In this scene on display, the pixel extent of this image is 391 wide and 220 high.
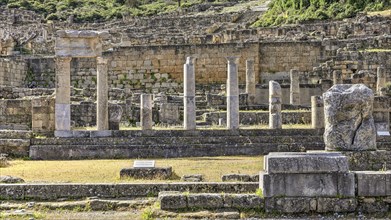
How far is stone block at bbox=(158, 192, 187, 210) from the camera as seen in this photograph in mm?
14158

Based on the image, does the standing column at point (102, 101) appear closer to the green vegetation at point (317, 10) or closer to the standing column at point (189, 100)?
the standing column at point (189, 100)

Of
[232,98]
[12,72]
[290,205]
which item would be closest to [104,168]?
[290,205]

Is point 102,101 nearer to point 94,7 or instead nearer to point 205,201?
point 205,201

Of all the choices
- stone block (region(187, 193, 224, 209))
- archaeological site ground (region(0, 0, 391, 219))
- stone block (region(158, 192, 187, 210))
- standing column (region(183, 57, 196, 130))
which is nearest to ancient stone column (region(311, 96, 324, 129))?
archaeological site ground (region(0, 0, 391, 219))

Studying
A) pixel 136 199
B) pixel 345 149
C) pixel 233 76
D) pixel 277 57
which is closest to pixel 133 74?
pixel 277 57

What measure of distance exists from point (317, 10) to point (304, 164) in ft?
151

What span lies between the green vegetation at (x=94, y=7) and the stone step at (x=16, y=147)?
59985 mm

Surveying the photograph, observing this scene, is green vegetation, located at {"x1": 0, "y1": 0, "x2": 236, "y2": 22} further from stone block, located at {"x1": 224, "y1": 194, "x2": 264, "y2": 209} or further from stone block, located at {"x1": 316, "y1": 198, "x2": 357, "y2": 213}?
stone block, located at {"x1": 316, "y1": 198, "x2": 357, "y2": 213}

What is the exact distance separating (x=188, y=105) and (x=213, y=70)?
14.4m

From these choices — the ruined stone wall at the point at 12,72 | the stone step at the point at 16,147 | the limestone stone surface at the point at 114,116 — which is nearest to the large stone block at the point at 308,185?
the stone step at the point at 16,147

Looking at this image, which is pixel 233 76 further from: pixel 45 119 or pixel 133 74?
pixel 133 74

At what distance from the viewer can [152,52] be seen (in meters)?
41.3

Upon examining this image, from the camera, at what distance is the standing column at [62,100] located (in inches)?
1014

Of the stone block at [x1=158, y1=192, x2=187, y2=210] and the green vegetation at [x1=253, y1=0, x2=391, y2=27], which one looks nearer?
the stone block at [x1=158, y1=192, x2=187, y2=210]
